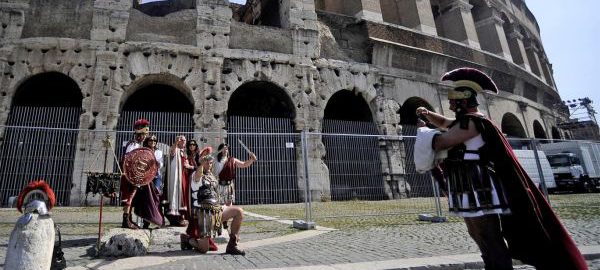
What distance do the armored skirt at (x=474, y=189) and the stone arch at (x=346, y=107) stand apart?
1072cm

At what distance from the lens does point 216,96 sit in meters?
10.3

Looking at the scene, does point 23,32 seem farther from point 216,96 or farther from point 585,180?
point 585,180

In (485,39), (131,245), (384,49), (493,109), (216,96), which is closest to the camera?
(131,245)

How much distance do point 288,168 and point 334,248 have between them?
5.26 meters

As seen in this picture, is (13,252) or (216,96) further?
(216,96)

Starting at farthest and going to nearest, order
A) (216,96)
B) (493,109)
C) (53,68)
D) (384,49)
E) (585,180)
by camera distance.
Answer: (493,109) → (585,180) → (384,49) → (216,96) → (53,68)

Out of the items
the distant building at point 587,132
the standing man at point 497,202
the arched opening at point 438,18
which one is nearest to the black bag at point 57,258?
the standing man at point 497,202

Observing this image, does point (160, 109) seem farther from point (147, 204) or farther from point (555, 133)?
point (555, 133)

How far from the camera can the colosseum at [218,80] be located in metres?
8.98

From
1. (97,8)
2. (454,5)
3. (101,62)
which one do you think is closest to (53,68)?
(101,62)

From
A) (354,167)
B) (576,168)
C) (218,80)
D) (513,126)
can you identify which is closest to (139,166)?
(218,80)

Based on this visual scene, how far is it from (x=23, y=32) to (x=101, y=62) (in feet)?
7.73

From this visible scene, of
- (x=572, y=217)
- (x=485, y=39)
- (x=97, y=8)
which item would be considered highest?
(x=485, y=39)

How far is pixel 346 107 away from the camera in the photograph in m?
13.7
